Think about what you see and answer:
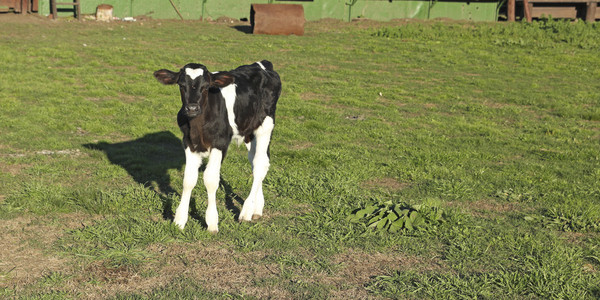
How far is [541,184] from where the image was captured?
9.34 m

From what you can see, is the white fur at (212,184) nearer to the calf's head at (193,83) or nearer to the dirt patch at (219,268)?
the dirt patch at (219,268)

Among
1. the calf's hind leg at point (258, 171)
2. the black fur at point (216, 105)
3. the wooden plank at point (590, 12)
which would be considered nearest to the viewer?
the black fur at point (216, 105)

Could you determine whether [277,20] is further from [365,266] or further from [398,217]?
[365,266]

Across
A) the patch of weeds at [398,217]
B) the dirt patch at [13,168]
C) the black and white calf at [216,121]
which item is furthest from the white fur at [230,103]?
the dirt patch at [13,168]

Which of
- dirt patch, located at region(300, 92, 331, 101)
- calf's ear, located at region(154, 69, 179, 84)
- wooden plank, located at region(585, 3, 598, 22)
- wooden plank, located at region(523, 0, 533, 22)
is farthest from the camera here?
wooden plank, located at region(523, 0, 533, 22)

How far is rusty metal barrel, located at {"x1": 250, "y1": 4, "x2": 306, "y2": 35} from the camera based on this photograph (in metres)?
27.2

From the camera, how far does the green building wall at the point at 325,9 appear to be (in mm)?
30844

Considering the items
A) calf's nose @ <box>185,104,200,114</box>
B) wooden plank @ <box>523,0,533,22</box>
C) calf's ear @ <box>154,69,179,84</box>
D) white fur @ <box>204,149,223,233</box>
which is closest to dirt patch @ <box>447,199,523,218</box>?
white fur @ <box>204,149,223,233</box>

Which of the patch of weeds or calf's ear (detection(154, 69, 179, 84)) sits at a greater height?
calf's ear (detection(154, 69, 179, 84))

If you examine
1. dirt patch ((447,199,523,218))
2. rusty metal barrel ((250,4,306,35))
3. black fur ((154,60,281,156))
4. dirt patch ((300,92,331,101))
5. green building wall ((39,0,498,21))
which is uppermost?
green building wall ((39,0,498,21))

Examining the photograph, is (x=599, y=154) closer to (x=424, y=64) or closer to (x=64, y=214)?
(x=64, y=214)

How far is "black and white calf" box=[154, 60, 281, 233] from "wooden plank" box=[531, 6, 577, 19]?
30704mm

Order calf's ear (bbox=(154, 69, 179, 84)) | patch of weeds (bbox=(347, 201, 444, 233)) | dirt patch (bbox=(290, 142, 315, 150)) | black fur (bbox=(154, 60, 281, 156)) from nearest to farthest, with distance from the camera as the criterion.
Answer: black fur (bbox=(154, 60, 281, 156)), calf's ear (bbox=(154, 69, 179, 84)), patch of weeds (bbox=(347, 201, 444, 233)), dirt patch (bbox=(290, 142, 315, 150))

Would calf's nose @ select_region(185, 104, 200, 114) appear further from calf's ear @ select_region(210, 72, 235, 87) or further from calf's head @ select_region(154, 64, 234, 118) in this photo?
calf's ear @ select_region(210, 72, 235, 87)
